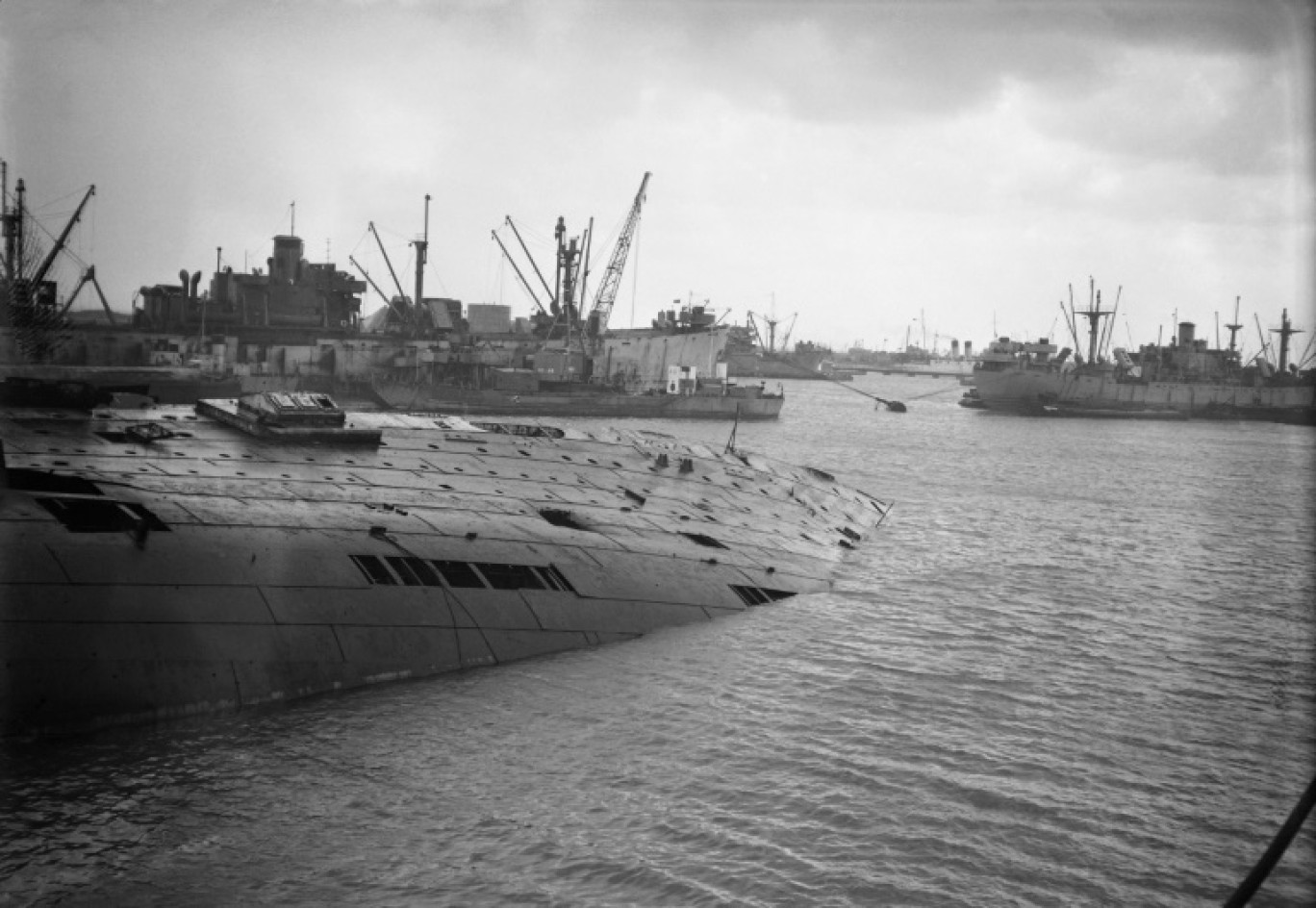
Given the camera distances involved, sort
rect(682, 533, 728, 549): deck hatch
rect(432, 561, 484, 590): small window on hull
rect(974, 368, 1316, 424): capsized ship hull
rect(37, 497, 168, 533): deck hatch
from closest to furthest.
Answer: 1. rect(37, 497, 168, 533): deck hatch
2. rect(432, 561, 484, 590): small window on hull
3. rect(682, 533, 728, 549): deck hatch
4. rect(974, 368, 1316, 424): capsized ship hull

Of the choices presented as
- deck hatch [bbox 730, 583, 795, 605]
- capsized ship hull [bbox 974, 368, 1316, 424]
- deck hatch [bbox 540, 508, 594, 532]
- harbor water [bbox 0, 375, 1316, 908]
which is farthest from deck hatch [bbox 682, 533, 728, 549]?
capsized ship hull [bbox 974, 368, 1316, 424]

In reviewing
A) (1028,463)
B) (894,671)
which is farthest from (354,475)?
(1028,463)

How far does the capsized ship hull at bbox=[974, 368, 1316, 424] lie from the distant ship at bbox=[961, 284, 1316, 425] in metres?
0.13

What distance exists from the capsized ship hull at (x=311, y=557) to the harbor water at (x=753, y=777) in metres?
0.90

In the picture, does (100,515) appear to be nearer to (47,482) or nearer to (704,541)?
(47,482)

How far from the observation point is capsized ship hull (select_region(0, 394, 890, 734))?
72.6ft

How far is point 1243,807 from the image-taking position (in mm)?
22438

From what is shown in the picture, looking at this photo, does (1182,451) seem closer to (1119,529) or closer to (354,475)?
(1119,529)

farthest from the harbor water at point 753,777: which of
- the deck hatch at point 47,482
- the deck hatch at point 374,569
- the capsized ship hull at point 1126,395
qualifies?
the capsized ship hull at point 1126,395

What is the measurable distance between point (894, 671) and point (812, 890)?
1267cm

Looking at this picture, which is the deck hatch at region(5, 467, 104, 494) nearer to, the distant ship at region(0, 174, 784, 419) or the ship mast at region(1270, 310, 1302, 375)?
the distant ship at region(0, 174, 784, 419)

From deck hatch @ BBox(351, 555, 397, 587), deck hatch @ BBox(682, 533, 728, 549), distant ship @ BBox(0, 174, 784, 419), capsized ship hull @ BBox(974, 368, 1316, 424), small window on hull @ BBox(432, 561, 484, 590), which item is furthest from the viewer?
capsized ship hull @ BBox(974, 368, 1316, 424)

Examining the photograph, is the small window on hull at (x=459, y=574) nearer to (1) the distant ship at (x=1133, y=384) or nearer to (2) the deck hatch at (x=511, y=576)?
(2) the deck hatch at (x=511, y=576)

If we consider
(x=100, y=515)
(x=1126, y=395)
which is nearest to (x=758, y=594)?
(x=100, y=515)
